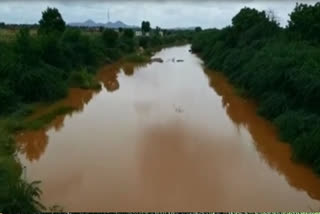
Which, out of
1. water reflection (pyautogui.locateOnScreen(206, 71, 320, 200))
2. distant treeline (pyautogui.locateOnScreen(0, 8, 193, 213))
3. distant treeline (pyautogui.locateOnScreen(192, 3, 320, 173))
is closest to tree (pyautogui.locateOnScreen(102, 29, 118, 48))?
distant treeline (pyautogui.locateOnScreen(0, 8, 193, 213))

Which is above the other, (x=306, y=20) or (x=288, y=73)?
(x=306, y=20)

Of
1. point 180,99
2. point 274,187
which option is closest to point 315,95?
point 274,187

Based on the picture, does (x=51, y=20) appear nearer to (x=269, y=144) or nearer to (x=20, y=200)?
(x=269, y=144)

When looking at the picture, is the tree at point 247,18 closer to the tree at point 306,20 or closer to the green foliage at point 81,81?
the tree at point 306,20

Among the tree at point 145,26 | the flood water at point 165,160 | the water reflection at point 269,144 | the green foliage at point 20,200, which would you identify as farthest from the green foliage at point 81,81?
the tree at point 145,26

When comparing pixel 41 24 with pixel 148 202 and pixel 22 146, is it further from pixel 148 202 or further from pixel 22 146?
pixel 148 202

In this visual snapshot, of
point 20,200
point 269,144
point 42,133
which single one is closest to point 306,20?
point 269,144
